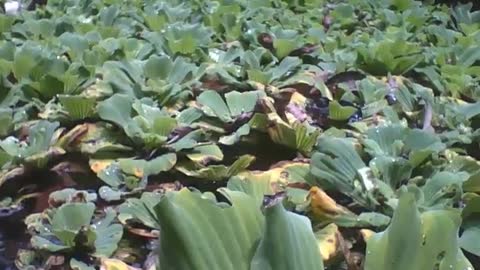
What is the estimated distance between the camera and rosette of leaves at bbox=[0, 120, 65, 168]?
1.25m

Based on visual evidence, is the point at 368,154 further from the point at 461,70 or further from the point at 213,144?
the point at 461,70

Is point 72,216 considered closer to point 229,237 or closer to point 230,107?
point 229,237

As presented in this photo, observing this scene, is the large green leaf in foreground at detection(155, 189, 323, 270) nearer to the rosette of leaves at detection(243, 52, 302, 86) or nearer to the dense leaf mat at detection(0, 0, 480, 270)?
the dense leaf mat at detection(0, 0, 480, 270)

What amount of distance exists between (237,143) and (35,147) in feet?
1.12

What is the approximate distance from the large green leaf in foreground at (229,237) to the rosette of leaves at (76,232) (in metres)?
0.23

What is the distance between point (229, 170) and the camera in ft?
4.08

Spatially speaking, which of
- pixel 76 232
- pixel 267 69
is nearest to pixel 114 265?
pixel 76 232

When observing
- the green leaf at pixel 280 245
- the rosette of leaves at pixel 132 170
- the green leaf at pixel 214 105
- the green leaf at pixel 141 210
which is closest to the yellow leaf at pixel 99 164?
the rosette of leaves at pixel 132 170

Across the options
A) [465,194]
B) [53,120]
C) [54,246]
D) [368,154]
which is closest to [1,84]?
[53,120]

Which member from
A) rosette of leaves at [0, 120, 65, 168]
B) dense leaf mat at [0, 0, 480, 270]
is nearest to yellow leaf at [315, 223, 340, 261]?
dense leaf mat at [0, 0, 480, 270]

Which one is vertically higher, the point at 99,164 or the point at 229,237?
the point at 229,237

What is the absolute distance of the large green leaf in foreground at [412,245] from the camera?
2.97 ft

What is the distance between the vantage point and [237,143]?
136 centimetres

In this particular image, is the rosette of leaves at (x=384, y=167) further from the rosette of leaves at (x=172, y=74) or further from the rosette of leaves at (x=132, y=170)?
the rosette of leaves at (x=172, y=74)
